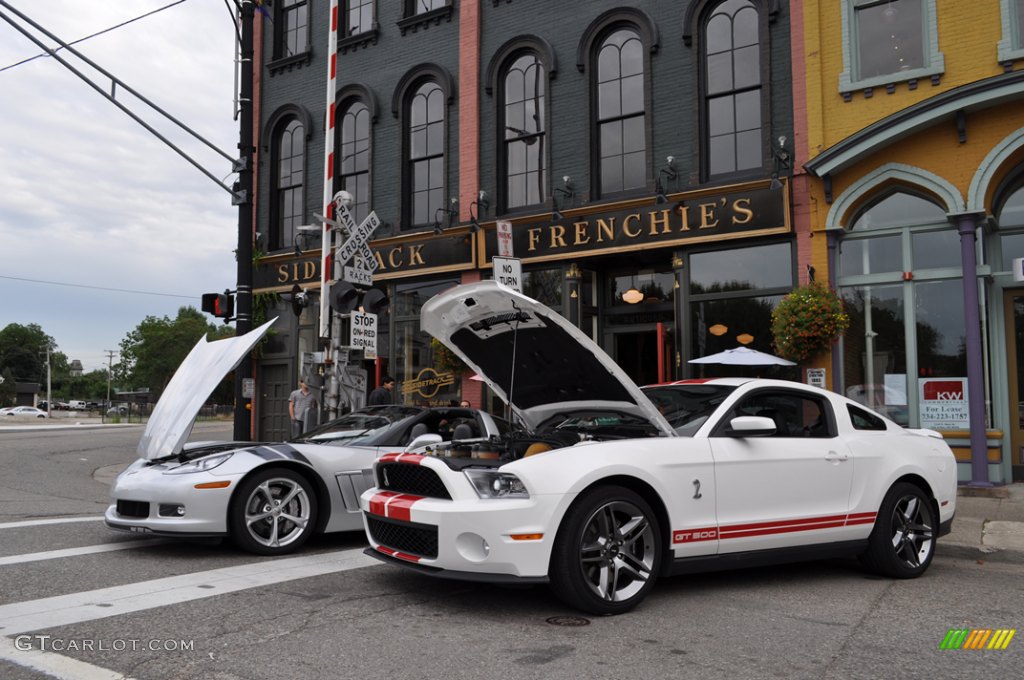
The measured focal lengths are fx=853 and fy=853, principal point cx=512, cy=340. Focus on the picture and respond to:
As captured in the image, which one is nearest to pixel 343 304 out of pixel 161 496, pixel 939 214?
pixel 161 496

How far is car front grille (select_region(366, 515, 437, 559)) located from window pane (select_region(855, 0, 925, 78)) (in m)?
10.5

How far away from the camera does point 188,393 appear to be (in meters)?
7.84

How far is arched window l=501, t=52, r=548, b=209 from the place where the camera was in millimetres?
15867

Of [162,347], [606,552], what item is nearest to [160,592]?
[606,552]

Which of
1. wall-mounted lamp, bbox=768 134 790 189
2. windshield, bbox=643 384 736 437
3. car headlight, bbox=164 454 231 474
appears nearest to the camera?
windshield, bbox=643 384 736 437

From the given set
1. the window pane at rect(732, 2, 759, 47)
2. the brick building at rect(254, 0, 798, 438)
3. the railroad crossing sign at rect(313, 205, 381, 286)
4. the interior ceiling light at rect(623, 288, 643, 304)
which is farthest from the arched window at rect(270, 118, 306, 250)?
the window pane at rect(732, 2, 759, 47)

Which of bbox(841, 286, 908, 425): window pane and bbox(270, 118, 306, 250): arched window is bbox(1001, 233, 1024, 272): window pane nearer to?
bbox(841, 286, 908, 425): window pane

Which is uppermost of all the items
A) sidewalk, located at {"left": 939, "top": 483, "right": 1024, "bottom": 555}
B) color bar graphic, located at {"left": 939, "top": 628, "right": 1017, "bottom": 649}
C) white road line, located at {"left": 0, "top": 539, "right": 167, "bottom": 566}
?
white road line, located at {"left": 0, "top": 539, "right": 167, "bottom": 566}

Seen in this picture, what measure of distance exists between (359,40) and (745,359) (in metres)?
11.3

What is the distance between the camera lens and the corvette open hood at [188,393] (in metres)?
7.37

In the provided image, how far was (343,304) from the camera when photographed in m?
11.8

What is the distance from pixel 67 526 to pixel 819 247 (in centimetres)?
1043

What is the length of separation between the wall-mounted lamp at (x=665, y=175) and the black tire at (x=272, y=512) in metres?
8.49

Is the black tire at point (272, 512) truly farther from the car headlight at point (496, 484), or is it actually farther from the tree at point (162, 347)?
the tree at point (162, 347)
